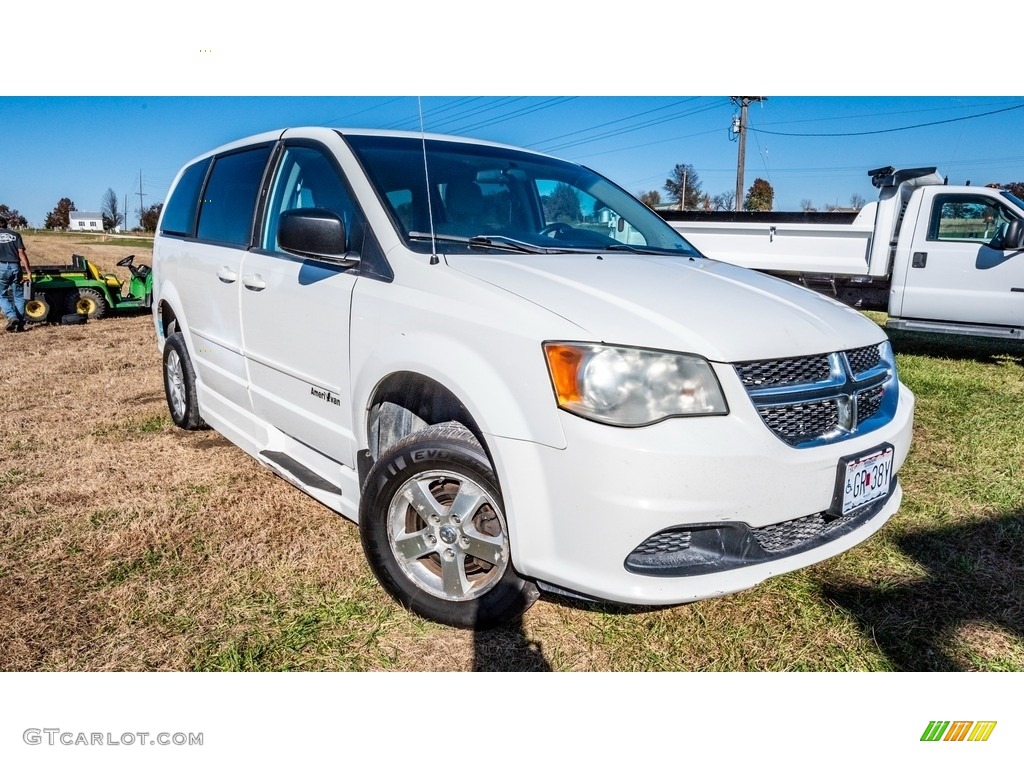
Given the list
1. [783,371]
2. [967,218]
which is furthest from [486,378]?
[967,218]

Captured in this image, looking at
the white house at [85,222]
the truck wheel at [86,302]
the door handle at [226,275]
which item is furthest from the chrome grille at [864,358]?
the truck wheel at [86,302]

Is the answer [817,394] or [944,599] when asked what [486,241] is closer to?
[817,394]

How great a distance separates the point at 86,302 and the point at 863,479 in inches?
448

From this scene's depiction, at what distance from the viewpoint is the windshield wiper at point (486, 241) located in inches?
101

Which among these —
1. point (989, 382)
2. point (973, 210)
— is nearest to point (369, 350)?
point (989, 382)

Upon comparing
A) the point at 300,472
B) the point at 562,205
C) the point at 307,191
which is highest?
the point at 307,191

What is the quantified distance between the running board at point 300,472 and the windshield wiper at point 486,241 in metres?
1.09

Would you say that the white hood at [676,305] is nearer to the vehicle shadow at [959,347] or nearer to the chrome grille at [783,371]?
the chrome grille at [783,371]

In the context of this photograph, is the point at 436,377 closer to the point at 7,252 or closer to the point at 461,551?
the point at 461,551

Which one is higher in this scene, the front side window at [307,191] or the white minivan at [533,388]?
the front side window at [307,191]

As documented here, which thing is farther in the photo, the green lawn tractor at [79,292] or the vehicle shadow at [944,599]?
the green lawn tractor at [79,292]

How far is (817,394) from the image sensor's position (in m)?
2.10

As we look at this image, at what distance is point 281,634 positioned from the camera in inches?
94.1

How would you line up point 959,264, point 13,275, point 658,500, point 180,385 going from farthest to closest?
point 13,275 < point 959,264 < point 180,385 < point 658,500
